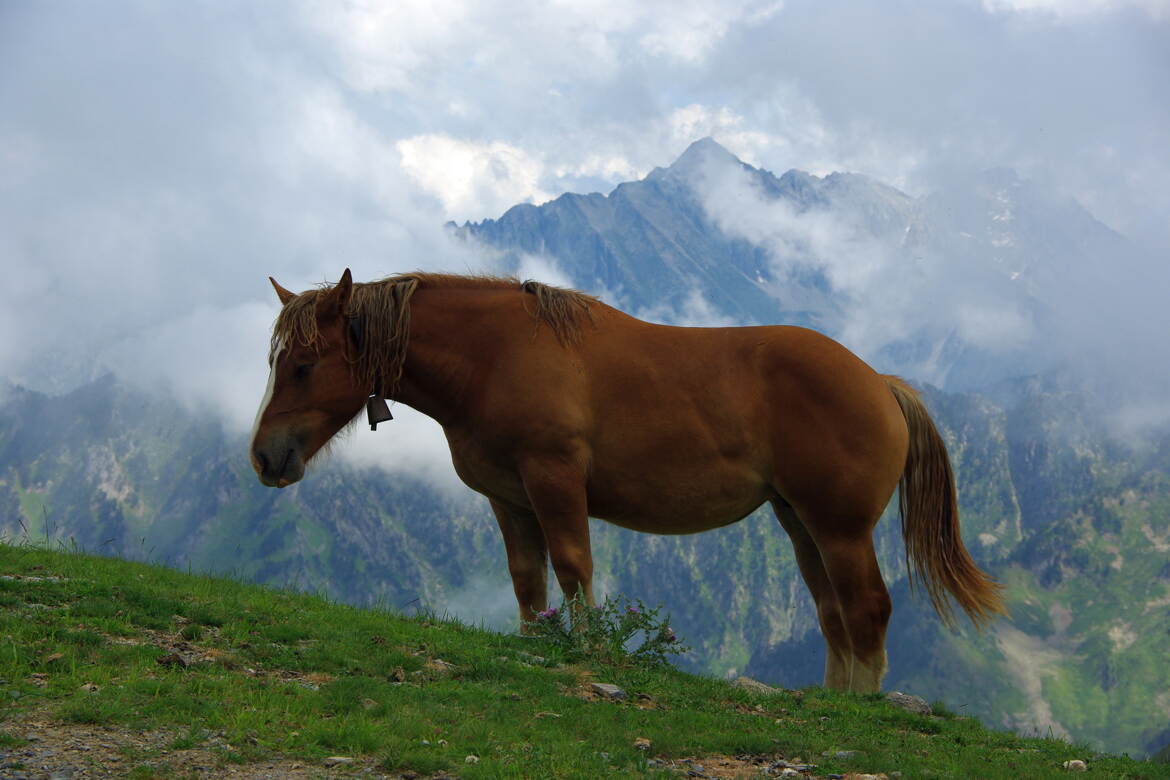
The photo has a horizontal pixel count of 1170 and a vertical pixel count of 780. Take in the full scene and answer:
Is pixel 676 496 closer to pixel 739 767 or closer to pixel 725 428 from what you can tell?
pixel 725 428

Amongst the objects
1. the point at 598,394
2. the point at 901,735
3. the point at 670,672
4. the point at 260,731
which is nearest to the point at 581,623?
the point at 670,672

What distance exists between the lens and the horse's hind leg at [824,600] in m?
10.7

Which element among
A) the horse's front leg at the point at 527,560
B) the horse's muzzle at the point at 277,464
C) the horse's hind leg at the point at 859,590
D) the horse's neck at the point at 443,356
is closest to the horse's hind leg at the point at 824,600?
the horse's hind leg at the point at 859,590

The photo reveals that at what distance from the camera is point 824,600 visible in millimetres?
10820

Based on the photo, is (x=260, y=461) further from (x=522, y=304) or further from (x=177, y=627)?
(x=522, y=304)

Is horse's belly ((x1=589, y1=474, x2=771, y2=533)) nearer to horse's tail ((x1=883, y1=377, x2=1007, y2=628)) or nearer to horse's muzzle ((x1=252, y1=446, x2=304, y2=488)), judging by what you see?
horse's tail ((x1=883, y1=377, x2=1007, y2=628))

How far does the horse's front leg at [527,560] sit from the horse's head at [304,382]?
204cm

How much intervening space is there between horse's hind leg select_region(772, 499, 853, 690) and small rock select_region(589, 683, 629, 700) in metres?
3.19

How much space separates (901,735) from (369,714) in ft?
14.3

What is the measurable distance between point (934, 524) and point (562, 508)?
447 centimetres

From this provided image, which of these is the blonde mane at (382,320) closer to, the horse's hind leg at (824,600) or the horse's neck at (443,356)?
the horse's neck at (443,356)

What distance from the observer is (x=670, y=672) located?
9531mm

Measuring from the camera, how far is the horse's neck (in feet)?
32.8

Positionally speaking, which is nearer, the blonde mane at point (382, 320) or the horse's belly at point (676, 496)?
the blonde mane at point (382, 320)
